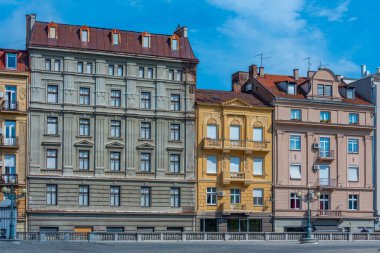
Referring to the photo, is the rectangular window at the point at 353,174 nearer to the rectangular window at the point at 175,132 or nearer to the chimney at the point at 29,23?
the rectangular window at the point at 175,132

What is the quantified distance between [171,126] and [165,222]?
7645 millimetres

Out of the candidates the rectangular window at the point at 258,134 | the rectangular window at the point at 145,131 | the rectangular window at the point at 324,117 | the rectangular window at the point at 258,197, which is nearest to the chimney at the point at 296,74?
the rectangular window at the point at 324,117

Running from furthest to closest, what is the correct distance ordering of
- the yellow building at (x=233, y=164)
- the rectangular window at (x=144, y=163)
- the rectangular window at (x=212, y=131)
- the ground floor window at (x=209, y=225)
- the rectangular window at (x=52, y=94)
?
the rectangular window at (x=212, y=131) < the yellow building at (x=233, y=164) < the ground floor window at (x=209, y=225) < the rectangular window at (x=144, y=163) < the rectangular window at (x=52, y=94)

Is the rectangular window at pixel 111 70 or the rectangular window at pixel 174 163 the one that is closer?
the rectangular window at pixel 111 70

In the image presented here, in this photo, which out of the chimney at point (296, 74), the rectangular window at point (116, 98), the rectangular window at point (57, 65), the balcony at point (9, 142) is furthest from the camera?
the chimney at point (296, 74)

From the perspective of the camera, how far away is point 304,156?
2886 inches

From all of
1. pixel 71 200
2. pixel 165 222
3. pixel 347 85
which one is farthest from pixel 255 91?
pixel 71 200

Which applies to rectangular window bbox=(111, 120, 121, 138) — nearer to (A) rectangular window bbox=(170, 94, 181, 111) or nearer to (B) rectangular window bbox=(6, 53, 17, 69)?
(A) rectangular window bbox=(170, 94, 181, 111)

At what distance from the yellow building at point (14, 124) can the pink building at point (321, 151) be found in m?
20.8

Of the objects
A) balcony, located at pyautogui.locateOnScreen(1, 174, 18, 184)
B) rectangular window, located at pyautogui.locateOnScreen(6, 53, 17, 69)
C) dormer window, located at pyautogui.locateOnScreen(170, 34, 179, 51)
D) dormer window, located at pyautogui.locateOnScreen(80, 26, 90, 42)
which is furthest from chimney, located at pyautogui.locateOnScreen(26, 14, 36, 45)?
dormer window, located at pyautogui.locateOnScreen(170, 34, 179, 51)

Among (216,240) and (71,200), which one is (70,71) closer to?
(71,200)

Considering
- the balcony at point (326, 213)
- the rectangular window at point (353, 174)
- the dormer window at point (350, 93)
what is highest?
the dormer window at point (350, 93)

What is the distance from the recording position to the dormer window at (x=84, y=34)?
67125 millimetres

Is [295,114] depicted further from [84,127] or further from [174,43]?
[84,127]
